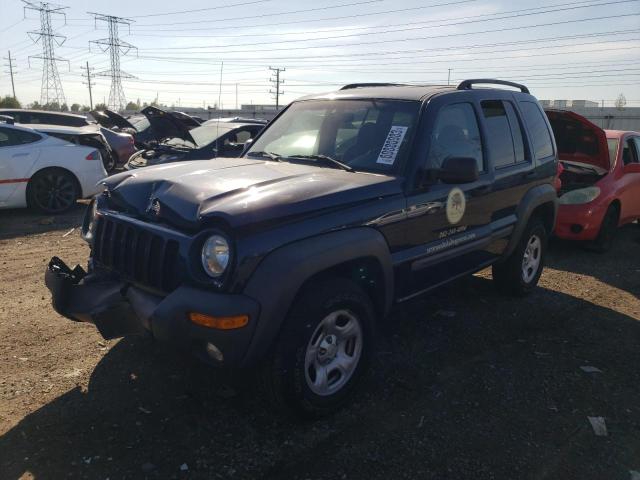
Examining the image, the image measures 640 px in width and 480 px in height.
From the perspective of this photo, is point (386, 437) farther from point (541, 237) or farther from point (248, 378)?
point (541, 237)

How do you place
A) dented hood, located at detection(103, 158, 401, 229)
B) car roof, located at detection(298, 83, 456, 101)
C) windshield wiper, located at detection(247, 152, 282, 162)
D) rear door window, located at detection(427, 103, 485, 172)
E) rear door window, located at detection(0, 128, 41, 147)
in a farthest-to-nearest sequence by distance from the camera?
1. rear door window, located at detection(0, 128, 41, 147)
2. windshield wiper, located at detection(247, 152, 282, 162)
3. car roof, located at detection(298, 83, 456, 101)
4. rear door window, located at detection(427, 103, 485, 172)
5. dented hood, located at detection(103, 158, 401, 229)

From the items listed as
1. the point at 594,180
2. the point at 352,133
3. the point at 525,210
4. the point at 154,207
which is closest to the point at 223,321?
the point at 154,207

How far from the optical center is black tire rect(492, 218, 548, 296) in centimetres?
520

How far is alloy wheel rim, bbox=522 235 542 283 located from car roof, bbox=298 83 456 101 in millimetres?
2016

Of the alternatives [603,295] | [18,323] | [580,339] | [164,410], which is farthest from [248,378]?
[603,295]

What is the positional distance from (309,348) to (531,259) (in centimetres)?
345

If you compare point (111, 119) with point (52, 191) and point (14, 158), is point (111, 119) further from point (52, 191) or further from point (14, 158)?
point (14, 158)

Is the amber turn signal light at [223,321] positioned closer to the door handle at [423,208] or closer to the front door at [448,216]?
the front door at [448,216]

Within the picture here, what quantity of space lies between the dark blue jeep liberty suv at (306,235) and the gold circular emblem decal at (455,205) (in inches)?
0.6

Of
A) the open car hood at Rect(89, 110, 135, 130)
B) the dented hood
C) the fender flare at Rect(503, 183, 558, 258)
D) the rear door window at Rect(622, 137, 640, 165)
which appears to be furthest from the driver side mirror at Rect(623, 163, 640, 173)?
the open car hood at Rect(89, 110, 135, 130)

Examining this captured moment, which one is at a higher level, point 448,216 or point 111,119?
point 111,119

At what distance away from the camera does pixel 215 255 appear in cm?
273

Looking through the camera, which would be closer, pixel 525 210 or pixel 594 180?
pixel 525 210

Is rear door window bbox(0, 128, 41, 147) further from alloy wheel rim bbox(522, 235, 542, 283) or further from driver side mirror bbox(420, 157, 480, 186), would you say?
alloy wheel rim bbox(522, 235, 542, 283)
